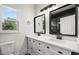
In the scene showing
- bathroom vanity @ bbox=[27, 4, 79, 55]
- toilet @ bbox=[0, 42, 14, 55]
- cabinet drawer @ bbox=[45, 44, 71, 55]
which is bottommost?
toilet @ bbox=[0, 42, 14, 55]

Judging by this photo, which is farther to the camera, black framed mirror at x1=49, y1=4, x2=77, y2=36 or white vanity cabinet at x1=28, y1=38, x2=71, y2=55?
black framed mirror at x1=49, y1=4, x2=77, y2=36

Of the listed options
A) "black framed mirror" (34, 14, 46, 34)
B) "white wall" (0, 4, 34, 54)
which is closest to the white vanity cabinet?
"white wall" (0, 4, 34, 54)

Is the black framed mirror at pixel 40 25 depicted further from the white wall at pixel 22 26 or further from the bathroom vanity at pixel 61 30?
the bathroom vanity at pixel 61 30

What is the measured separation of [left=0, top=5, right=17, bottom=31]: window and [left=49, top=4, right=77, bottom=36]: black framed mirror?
2.75 ft

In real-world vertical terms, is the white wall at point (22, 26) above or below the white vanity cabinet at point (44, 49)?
above

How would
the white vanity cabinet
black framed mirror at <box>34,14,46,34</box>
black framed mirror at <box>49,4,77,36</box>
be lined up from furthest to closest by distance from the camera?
1. black framed mirror at <box>34,14,46,34</box>
2. black framed mirror at <box>49,4,77,36</box>
3. the white vanity cabinet

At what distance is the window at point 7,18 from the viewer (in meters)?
1.51

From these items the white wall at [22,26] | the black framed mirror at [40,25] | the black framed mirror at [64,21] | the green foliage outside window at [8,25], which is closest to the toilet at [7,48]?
the white wall at [22,26]

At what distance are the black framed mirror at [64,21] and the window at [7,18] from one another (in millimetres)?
839

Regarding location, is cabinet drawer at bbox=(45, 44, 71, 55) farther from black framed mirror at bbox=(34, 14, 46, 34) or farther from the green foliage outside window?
the green foliage outside window

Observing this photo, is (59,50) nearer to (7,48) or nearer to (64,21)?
(64,21)

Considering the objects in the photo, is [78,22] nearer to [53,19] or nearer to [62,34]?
[62,34]

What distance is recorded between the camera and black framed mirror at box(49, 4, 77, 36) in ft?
4.05

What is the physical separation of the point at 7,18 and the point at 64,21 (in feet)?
3.81
